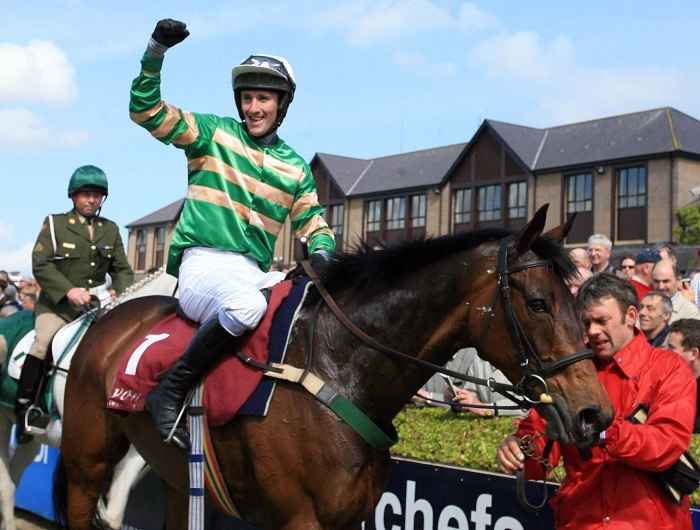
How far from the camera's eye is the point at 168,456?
4.02 m

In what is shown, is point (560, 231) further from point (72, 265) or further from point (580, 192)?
point (580, 192)

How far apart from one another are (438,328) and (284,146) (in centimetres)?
139

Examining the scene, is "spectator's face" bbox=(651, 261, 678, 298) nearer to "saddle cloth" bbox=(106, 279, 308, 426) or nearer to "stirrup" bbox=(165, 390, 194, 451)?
"saddle cloth" bbox=(106, 279, 308, 426)

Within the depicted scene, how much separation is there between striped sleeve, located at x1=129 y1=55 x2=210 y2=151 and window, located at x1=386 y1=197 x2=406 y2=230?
39.8 m

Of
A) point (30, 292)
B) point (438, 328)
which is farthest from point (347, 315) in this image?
point (30, 292)

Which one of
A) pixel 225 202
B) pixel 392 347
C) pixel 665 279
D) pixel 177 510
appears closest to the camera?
pixel 392 347

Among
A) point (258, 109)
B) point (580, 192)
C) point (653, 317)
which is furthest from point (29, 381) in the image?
point (580, 192)

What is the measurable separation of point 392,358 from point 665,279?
14.2 feet

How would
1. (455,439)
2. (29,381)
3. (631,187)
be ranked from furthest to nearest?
(631,187) → (29,381) → (455,439)

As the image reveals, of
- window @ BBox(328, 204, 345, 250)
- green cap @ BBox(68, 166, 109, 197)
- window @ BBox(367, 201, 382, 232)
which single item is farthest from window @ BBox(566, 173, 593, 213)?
green cap @ BBox(68, 166, 109, 197)

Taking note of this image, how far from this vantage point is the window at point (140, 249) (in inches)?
2341

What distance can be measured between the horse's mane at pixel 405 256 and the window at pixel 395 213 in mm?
39959

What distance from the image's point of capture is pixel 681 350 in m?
4.72

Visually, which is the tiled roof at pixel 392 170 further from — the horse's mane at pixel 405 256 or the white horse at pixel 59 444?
the horse's mane at pixel 405 256
